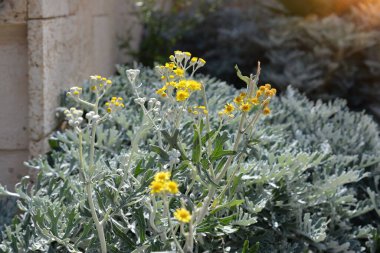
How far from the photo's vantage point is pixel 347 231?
7.75 feet

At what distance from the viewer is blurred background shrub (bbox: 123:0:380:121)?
4.47 m

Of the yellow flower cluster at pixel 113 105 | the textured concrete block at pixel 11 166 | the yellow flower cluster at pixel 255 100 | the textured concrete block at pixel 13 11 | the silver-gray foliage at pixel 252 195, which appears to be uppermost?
the textured concrete block at pixel 13 11

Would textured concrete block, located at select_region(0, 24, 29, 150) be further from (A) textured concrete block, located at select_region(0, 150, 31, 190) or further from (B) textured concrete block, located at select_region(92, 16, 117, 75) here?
(B) textured concrete block, located at select_region(92, 16, 117, 75)

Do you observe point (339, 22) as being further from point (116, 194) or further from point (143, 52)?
point (116, 194)

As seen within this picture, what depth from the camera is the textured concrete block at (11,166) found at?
2596 mm

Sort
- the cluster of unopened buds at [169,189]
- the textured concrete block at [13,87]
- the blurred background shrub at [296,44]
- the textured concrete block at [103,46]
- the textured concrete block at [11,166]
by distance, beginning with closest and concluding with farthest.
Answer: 1. the cluster of unopened buds at [169,189]
2. the textured concrete block at [13,87]
3. the textured concrete block at [11,166]
4. the textured concrete block at [103,46]
5. the blurred background shrub at [296,44]

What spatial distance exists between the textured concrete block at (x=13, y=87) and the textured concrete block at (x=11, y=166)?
32mm

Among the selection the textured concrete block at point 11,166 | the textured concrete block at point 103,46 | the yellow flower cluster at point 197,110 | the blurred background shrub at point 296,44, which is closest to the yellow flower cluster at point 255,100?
the yellow flower cluster at point 197,110

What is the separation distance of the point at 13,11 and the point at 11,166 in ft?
2.26

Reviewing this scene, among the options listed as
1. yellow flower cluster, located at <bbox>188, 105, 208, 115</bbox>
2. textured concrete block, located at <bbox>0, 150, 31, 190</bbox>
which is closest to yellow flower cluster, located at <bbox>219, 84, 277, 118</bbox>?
yellow flower cluster, located at <bbox>188, 105, 208, 115</bbox>

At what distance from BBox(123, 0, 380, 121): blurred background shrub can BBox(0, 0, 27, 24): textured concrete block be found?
1824 mm

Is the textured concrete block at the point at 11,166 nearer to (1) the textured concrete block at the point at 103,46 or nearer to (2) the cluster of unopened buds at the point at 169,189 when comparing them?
(1) the textured concrete block at the point at 103,46

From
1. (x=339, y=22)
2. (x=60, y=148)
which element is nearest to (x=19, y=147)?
(x=60, y=148)

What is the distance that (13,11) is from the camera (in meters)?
2.40
